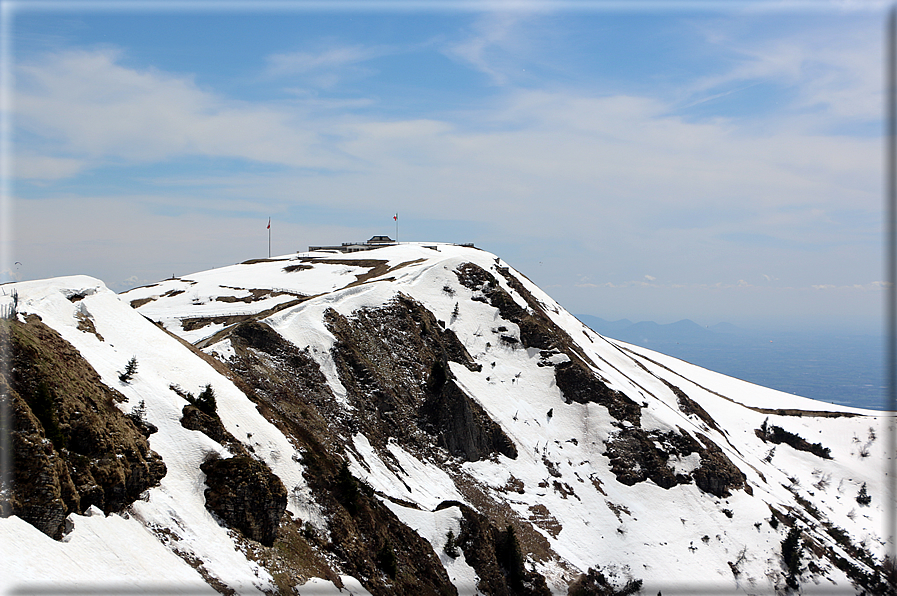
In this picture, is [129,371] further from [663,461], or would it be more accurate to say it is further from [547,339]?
[663,461]

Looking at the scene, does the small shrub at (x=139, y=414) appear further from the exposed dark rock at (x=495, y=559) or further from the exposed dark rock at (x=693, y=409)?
the exposed dark rock at (x=693, y=409)

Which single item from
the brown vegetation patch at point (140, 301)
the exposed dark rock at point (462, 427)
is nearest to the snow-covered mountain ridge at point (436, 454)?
the exposed dark rock at point (462, 427)

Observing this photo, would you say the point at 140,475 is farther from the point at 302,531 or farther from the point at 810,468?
the point at 810,468

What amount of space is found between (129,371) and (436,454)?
27.4m

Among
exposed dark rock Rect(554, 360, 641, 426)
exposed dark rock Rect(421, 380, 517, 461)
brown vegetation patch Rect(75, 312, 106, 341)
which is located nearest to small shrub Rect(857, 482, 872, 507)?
exposed dark rock Rect(554, 360, 641, 426)

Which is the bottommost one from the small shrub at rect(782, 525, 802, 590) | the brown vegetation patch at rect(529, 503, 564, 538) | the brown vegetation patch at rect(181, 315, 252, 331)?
the small shrub at rect(782, 525, 802, 590)

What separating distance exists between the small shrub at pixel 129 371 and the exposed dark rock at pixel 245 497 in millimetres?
6324

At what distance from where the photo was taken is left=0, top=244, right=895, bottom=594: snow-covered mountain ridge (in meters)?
25.1

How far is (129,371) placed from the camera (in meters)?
27.4

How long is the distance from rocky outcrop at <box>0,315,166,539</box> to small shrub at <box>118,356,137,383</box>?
4.92 feet

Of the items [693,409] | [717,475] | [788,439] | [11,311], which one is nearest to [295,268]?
[11,311]

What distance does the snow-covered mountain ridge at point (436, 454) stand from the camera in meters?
25.1

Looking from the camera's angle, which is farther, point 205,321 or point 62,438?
point 205,321

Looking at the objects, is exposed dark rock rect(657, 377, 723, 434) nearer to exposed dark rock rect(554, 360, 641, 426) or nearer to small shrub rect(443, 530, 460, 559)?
exposed dark rock rect(554, 360, 641, 426)
